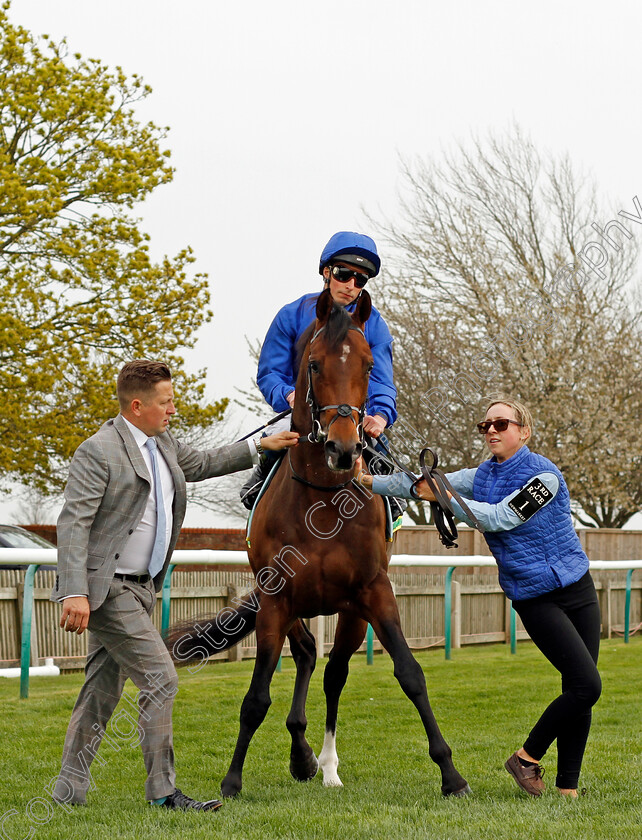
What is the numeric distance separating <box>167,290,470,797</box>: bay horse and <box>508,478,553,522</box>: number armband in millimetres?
676

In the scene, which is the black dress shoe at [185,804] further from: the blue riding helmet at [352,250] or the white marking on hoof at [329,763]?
the blue riding helmet at [352,250]

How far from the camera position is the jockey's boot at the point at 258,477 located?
5285 millimetres

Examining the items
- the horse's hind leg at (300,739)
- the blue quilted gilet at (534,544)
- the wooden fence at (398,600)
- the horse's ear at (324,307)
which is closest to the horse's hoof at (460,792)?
the blue quilted gilet at (534,544)

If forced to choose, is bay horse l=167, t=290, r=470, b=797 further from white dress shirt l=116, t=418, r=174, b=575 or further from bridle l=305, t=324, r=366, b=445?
white dress shirt l=116, t=418, r=174, b=575

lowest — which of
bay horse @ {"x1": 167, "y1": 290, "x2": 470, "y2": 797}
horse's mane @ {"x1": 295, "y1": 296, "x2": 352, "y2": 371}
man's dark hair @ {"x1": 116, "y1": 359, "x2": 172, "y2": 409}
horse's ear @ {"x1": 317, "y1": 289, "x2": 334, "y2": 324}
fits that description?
bay horse @ {"x1": 167, "y1": 290, "x2": 470, "y2": 797}

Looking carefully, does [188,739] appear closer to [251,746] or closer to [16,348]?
[251,746]

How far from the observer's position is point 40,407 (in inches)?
720

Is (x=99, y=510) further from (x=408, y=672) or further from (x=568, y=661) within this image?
(x=568, y=661)

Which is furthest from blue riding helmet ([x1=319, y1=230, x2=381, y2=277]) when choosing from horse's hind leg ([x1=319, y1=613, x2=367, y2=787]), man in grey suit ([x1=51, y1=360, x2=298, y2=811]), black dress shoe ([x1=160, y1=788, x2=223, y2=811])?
black dress shoe ([x1=160, y1=788, x2=223, y2=811])

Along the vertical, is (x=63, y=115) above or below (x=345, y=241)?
above

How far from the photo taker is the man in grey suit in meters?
4.17

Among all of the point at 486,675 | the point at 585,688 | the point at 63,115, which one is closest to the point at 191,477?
the point at 585,688

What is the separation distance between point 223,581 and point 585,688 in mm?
6829

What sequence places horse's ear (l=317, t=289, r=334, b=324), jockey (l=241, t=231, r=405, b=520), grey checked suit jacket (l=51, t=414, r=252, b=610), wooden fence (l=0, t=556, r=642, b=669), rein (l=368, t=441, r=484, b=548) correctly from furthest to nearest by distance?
wooden fence (l=0, t=556, r=642, b=669), jockey (l=241, t=231, r=405, b=520), horse's ear (l=317, t=289, r=334, b=324), rein (l=368, t=441, r=484, b=548), grey checked suit jacket (l=51, t=414, r=252, b=610)
